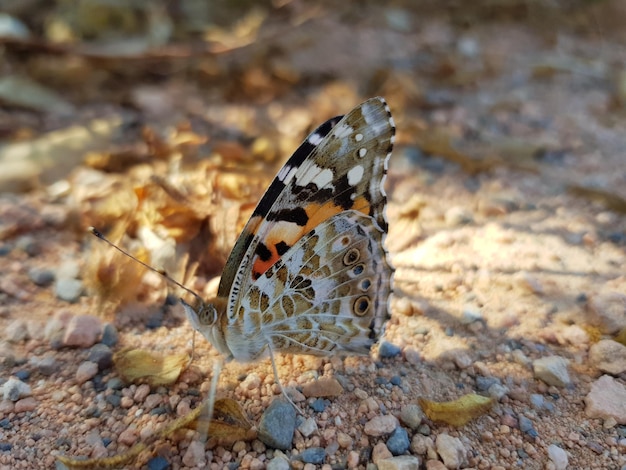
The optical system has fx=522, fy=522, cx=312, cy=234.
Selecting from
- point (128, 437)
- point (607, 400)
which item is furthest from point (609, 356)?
point (128, 437)

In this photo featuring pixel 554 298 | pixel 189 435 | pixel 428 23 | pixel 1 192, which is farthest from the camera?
pixel 428 23

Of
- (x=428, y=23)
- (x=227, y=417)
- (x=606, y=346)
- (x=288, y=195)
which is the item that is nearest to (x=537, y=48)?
(x=428, y=23)

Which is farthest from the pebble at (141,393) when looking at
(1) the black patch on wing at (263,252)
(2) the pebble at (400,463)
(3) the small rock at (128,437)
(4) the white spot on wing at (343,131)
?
(4) the white spot on wing at (343,131)

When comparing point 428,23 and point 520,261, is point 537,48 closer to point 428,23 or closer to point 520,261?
point 428,23

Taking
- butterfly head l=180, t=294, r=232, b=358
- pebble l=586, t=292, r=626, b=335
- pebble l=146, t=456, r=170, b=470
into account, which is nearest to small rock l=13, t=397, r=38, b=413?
pebble l=146, t=456, r=170, b=470

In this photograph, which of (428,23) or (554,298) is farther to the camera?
(428,23)

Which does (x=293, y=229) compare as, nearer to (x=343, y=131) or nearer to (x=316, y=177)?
(x=316, y=177)
